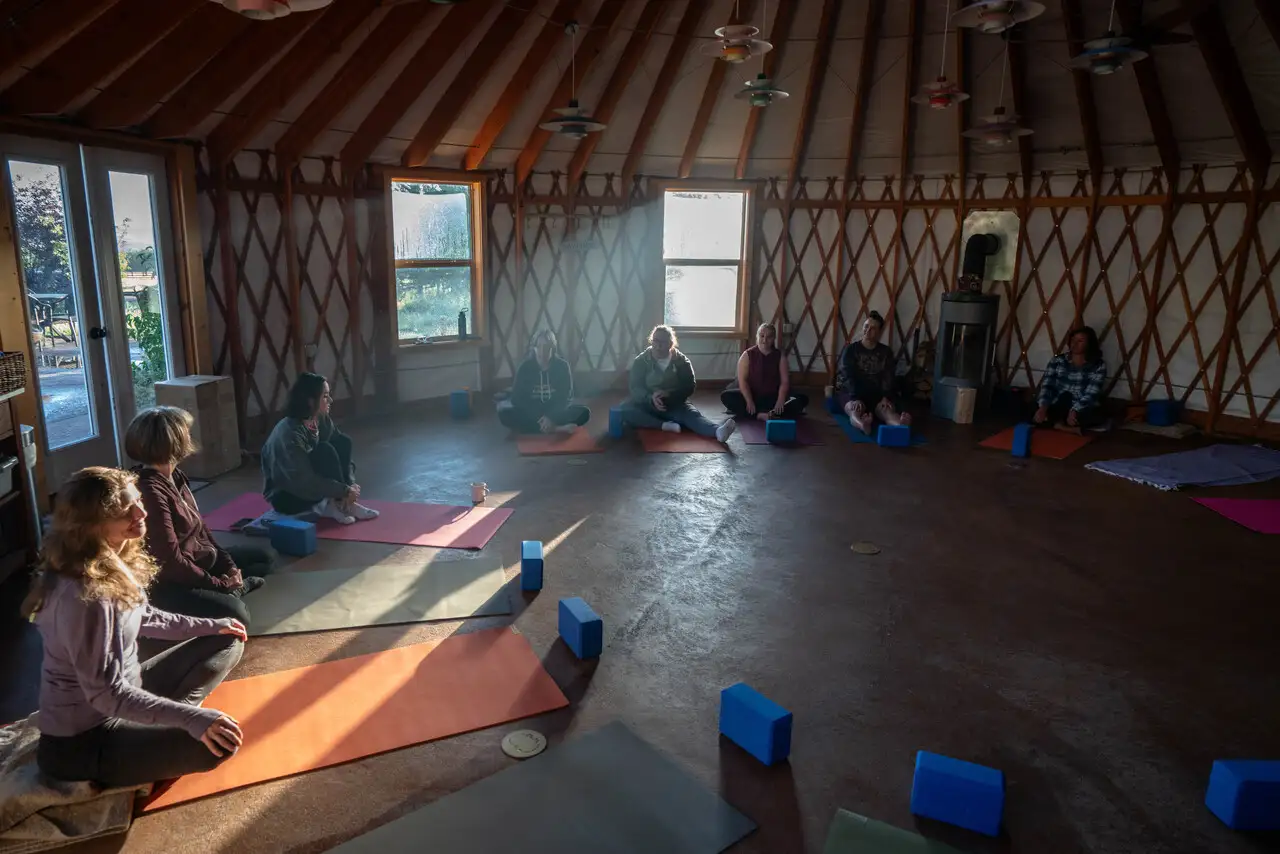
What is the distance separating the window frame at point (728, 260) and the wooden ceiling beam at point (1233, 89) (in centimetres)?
368

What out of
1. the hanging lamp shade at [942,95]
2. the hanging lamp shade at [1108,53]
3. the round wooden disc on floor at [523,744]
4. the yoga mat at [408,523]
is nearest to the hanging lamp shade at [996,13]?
the hanging lamp shade at [1108,53]

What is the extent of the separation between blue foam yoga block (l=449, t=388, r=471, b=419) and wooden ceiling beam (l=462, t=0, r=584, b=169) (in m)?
1.91

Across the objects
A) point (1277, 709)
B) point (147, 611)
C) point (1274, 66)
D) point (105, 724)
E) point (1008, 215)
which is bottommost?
point (1277, 709)

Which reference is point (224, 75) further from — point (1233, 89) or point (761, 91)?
point (1233, 89)

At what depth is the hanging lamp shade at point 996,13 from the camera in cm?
368

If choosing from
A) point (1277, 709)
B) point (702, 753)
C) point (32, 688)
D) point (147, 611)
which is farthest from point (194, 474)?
point (1277, 709)

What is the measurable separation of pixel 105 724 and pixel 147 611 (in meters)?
0.32

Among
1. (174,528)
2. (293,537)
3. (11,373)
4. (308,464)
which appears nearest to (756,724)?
(174,528)

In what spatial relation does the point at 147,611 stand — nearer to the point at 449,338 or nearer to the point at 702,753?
the point at 702,753

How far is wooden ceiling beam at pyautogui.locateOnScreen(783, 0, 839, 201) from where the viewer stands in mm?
6223

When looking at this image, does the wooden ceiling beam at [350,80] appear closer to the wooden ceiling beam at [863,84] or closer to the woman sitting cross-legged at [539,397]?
the woman sitting cross-legged at [539,397]

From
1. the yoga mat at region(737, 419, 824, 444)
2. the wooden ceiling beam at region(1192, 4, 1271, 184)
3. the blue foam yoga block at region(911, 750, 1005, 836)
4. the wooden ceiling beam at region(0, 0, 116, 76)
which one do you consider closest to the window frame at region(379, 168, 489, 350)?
the yoga mat at region(737, 419, 824, 444)

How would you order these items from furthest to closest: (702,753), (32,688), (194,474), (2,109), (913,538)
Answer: (194,474) → (913,538) → (2,109) → (32,688) → (702,753)

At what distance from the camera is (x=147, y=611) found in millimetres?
2232
